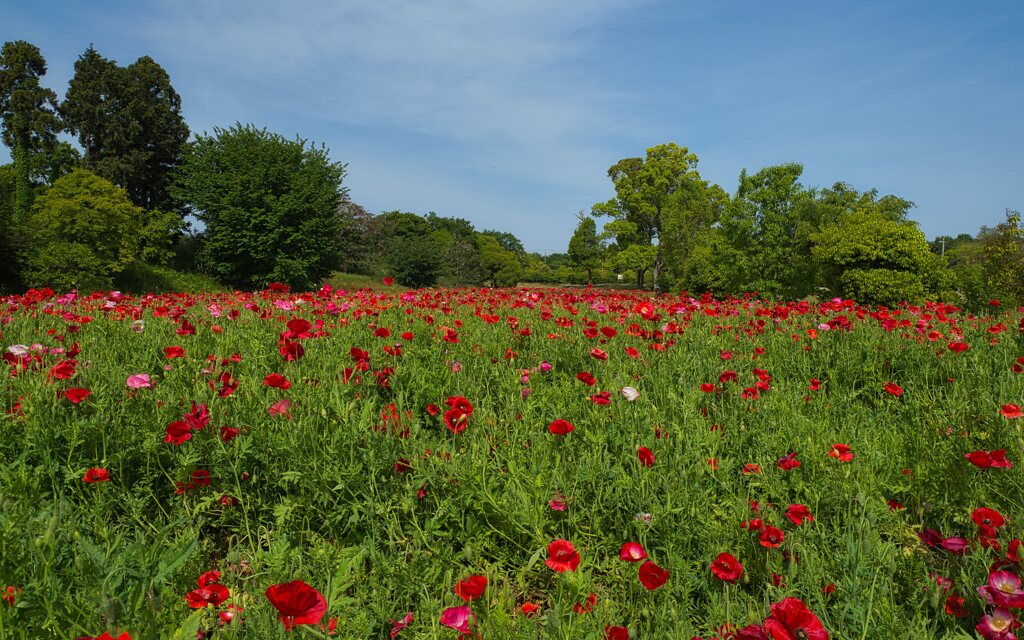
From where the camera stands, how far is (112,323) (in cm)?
444

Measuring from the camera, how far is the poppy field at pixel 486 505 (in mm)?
1456

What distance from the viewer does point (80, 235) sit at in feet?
79.4

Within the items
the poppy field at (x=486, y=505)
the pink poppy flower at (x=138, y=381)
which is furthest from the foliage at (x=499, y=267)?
the pink poppy flower at (x=138, y=381)

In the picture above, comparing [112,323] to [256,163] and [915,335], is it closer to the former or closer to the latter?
[915,335]

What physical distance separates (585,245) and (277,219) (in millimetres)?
35214

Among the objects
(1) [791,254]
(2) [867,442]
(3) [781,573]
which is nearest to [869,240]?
(1) [791,254]

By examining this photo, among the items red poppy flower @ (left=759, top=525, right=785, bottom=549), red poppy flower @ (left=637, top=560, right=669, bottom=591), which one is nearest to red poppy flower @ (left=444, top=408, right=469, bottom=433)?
red poppy flower @ (left=637, top=560, right=669, bottom=591)

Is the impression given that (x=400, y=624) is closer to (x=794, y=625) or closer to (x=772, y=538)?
(x=794, y=625)

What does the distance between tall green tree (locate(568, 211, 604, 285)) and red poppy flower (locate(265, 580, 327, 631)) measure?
175 ft

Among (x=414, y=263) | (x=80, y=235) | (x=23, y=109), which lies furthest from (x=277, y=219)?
(x=23, y=109)

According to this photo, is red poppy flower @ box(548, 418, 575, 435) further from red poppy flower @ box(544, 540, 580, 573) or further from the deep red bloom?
Result: the deep red bloom

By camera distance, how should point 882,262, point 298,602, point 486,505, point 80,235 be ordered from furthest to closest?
point 80,235, point 882,262, point 486,505, point 298,602

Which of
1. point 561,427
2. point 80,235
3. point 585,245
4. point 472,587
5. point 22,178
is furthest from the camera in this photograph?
point 585,245

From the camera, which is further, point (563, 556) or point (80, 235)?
point (80, 235)
